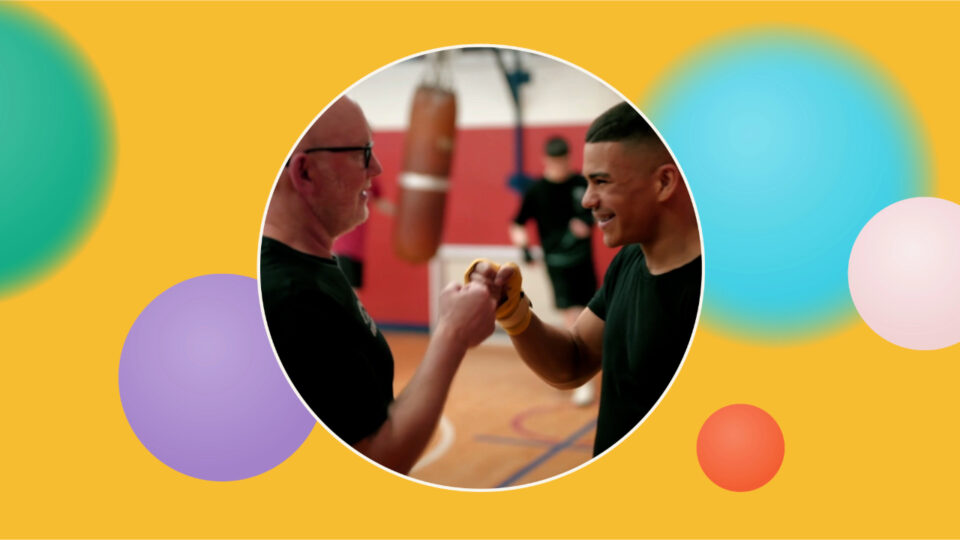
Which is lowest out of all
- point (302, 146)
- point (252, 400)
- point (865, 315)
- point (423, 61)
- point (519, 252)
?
point (252, 400)

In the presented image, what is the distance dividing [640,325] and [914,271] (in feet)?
4.20

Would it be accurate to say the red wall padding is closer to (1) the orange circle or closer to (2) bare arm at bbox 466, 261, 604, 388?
(2) bare arm at bbox 466, 261, 604, 388

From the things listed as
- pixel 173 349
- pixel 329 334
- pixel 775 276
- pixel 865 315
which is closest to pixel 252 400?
pixel 173 349

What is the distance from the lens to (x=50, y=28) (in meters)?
2.68

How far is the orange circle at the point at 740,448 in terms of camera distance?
232 centimetres

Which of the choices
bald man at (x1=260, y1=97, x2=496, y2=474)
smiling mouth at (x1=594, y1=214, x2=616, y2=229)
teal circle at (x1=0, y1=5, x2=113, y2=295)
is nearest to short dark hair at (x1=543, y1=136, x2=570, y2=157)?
smiling mouth at (x1=594, y1=214, x2=616, y2=229)

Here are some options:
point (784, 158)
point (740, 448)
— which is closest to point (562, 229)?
point (740, 448)

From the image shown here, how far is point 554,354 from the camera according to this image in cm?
173

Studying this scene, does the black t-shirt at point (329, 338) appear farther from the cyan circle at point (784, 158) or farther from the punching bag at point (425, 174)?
the cyan circle at point (784, 158)

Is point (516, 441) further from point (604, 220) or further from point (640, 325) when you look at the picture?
point (604, 220)

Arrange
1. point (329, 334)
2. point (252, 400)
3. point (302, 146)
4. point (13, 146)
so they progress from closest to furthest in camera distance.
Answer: point (329, 334) < point (302, 146) < point (252, 400) < point (13, 146)

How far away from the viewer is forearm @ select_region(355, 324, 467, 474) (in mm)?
1564

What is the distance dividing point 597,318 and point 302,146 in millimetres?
643

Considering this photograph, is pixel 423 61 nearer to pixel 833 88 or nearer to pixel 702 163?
pixel 702 163
